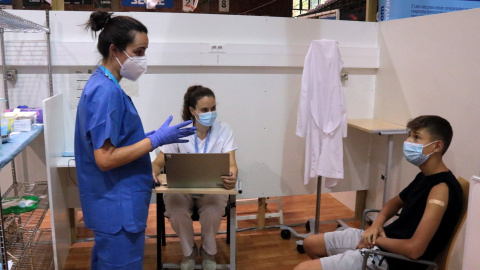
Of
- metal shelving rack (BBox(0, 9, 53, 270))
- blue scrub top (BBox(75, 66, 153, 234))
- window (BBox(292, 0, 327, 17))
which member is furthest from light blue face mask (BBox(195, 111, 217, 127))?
window (BBox(292, 0, 327, 17))

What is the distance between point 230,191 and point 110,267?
74cm

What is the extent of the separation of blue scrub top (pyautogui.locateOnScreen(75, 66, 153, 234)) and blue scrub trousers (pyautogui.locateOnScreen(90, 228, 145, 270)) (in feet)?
0.10

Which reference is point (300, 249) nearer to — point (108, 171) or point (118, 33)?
point (108, 171)

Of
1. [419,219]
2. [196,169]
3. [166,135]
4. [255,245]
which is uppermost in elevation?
[166,135]

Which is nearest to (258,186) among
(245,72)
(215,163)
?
(245,72)

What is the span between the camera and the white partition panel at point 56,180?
2.10 metres

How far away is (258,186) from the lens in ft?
10.2

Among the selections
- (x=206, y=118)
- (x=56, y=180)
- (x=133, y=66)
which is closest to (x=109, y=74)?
(x=133, y=66)

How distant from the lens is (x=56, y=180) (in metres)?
2.32

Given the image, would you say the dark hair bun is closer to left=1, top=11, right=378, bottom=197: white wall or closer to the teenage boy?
left=1, top=11, right=378, bottom=197: white wall

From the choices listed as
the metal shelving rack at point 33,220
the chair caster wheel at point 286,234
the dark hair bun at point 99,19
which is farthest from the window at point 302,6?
the dark hair bun at point 99,19

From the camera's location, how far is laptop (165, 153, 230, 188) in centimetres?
200

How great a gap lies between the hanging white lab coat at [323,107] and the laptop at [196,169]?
2.70 feet

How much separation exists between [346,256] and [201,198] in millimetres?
1022
